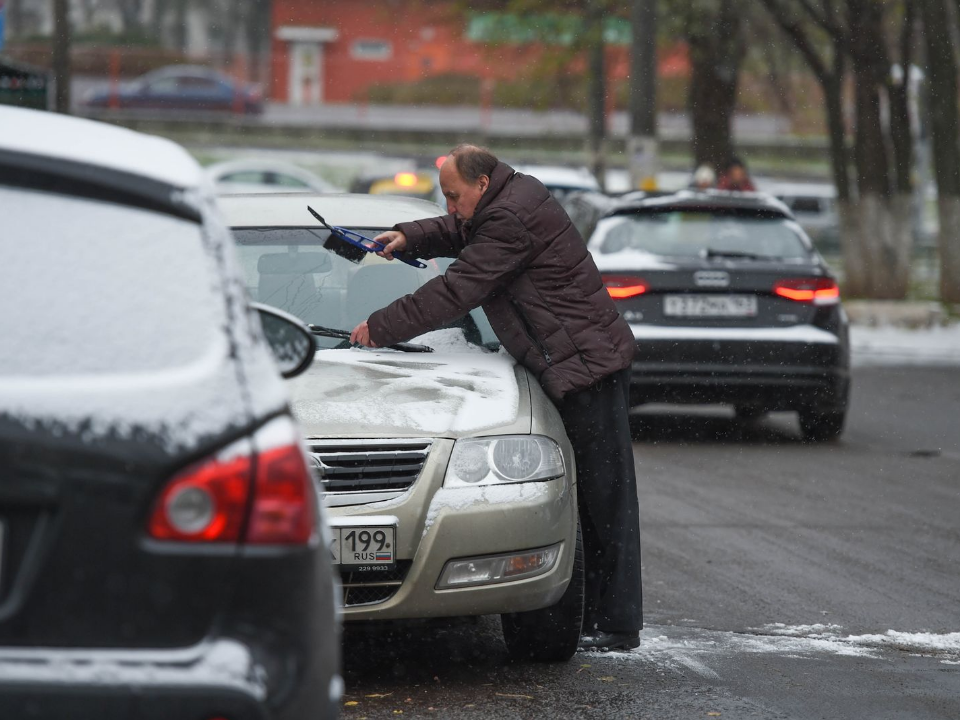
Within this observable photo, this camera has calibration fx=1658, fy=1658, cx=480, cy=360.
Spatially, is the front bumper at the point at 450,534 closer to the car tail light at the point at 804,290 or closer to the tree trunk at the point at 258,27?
the car tail light at the point at 804,290

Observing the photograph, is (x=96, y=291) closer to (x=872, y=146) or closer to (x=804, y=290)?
(x=804, y=290)

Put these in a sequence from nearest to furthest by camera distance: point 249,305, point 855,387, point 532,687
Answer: point 249,305 → point 532,687 → point 855,387

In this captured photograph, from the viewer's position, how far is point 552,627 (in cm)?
516

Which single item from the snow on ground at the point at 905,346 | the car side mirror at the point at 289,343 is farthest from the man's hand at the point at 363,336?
the snow on ground at the point at 905,346

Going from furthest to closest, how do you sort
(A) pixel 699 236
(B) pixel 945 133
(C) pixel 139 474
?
(B) pixel 945 133 < (A) pixel 699 236 < (C) pixel 139 474

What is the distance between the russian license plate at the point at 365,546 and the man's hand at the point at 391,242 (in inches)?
50.0

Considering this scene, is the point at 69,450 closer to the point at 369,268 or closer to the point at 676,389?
the point at 369,268

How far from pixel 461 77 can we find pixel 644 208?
4356cm

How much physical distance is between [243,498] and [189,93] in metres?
46.4

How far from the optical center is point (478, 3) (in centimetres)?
3133

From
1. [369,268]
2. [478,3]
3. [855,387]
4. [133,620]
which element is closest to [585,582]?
[369,268]

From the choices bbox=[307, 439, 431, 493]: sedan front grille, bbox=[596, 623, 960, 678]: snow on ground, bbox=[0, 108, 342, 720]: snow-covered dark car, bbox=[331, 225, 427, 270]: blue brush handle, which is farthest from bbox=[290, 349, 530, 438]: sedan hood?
bbox=[0, 108, 342, 720]: snow-covered dark car

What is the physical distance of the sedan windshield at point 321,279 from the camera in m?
5.87

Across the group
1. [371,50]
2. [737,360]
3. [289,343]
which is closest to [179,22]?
[371,50]
